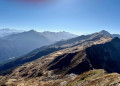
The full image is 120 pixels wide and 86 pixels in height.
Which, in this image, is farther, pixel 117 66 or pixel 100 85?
pixel 117 66

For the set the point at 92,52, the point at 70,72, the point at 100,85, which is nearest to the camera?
the point at 100,85

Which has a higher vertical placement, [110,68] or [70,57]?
[70,57]

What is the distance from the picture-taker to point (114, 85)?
166 feet

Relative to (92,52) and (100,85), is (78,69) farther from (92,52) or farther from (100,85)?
(100,85)

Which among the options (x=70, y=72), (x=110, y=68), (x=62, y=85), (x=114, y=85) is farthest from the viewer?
(x=110, y=68)

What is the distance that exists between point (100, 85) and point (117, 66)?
14593 centimetres

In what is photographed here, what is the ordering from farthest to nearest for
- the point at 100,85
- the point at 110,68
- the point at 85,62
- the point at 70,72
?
the point at 110,68 → the point at 85,62 → the point at 70,72 → the point at 100,85

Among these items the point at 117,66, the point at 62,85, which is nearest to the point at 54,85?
the point at 62,85

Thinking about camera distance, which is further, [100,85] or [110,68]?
[110,68]

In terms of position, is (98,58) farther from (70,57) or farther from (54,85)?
(54,85)

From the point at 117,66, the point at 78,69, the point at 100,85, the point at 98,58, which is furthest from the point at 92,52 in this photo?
the point at 100,85

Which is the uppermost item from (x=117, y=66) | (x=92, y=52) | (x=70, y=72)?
(x=92, y=52)

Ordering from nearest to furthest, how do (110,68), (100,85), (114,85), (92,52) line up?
(114,85) → (100,85) → (110,68) → (92,52)

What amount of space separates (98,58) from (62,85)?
3933 inches
